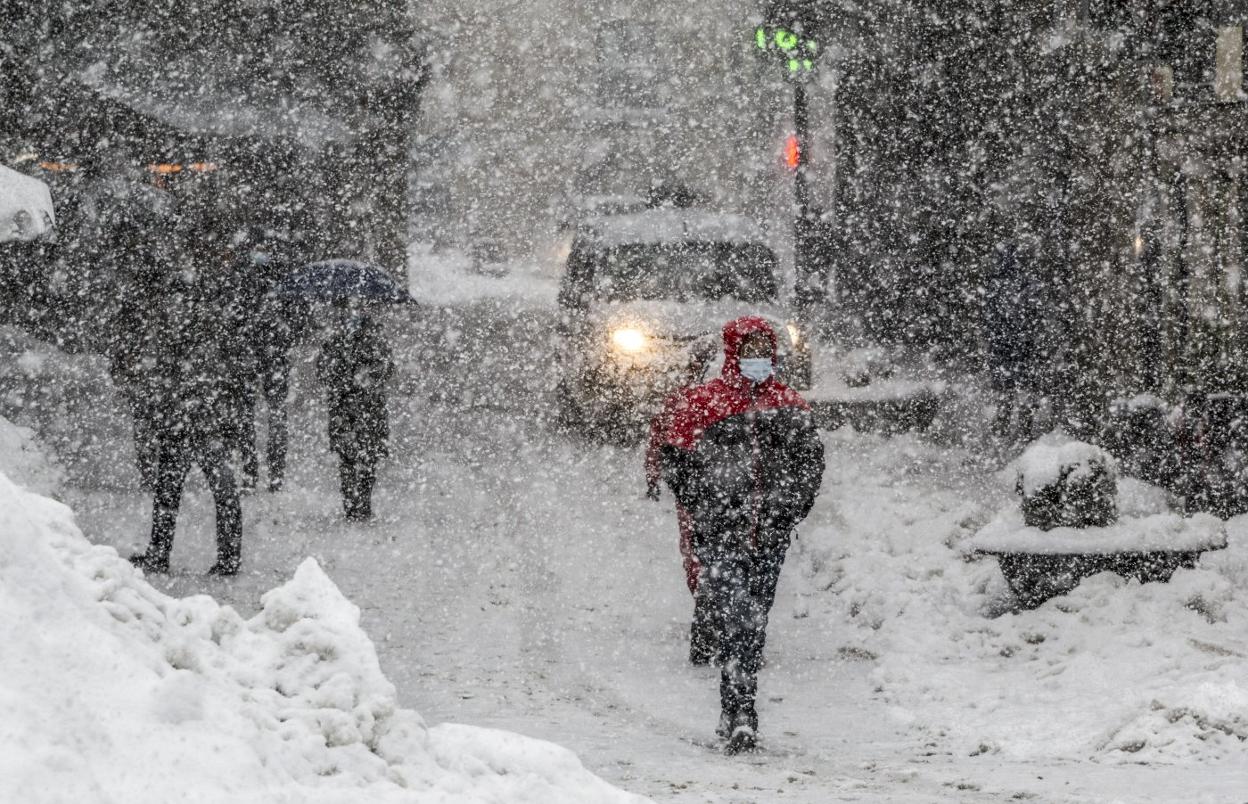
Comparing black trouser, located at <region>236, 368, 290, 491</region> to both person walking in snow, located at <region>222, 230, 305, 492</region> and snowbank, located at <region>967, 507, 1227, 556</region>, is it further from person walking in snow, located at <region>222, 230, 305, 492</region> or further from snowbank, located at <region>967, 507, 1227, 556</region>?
snowbank, located at <region>967, 507, 1227, 556</region>

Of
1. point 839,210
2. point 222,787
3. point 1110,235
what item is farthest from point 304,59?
point 222,787

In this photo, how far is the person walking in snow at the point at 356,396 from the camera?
446 inches

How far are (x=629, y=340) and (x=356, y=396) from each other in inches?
133

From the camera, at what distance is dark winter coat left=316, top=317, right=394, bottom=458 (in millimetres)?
11328

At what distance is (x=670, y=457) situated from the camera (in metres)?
7.09

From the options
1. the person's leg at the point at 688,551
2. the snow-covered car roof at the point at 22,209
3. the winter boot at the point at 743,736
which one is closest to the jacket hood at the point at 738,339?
the person's leg at the point at 688,551

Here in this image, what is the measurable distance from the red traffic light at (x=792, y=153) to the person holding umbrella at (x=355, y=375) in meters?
7.53

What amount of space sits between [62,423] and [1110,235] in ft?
32.2

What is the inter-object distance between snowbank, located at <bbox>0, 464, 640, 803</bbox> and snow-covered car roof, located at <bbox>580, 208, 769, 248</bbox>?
1105 centimetres

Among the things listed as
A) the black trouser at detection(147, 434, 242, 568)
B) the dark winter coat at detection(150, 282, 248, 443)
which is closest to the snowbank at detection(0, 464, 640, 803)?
the dark winter coat at detection(150, 282, 248, 443)

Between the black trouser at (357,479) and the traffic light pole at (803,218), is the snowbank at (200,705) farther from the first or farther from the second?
the traffic light pole at (803,218)

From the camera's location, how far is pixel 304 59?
24969 millimetres

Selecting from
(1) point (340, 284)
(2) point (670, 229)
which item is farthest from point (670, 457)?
(2) point (670, 229)

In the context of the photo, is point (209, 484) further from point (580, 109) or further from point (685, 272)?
point (580, 109)
